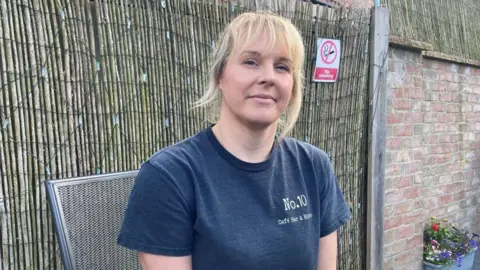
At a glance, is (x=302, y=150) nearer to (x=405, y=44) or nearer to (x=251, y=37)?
(x=251, y=37)

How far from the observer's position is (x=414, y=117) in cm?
392

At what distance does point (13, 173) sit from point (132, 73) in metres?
0.85

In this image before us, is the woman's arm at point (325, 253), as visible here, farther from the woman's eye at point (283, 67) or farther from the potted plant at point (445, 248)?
the potted plant at point (445, 248)

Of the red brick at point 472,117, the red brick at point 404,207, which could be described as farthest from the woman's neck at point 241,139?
the red brick at point 472,117

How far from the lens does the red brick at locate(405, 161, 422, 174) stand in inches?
150

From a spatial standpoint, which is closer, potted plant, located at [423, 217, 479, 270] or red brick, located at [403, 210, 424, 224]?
red brick, located at [403, 210, 424, 224]

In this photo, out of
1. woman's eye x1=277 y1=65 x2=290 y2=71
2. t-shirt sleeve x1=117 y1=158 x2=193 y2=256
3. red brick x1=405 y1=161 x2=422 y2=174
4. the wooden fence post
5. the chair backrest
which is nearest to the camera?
t-shirt sleeve x1=117 y1=158 x2=193 y2=256

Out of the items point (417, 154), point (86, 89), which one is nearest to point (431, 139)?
point (417, 154)

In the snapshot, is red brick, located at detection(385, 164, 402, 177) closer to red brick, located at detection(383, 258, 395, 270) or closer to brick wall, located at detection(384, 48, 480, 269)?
brick wall, located at detection(384, 48, 480, 269)

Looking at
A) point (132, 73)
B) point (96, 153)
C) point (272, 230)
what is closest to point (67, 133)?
point (96, 153)

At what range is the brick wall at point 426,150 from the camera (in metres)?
3.69

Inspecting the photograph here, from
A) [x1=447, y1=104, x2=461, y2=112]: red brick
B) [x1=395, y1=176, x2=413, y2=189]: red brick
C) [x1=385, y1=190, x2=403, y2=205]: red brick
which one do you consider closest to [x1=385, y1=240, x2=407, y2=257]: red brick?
[x1=385, y1=190, x2=403, y2=205]: red brick

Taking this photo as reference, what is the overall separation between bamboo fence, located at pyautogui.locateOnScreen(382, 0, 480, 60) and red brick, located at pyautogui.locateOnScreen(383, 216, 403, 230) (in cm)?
193

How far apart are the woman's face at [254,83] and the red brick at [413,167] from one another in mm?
2685
